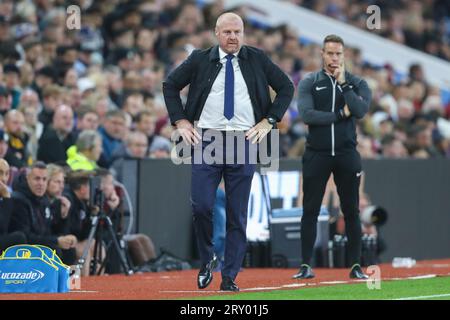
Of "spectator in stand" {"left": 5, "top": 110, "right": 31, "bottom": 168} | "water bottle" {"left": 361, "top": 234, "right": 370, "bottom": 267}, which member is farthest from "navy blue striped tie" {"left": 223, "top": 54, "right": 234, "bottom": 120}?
"water bottle" {"left": 361, "top": 234, "right": 370, "bottom": 267}

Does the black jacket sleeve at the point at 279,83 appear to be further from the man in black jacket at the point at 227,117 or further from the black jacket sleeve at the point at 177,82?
the black jacket sleeve at the point at 177,82

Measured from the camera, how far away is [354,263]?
519 inches

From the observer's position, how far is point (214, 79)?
11.4 metres

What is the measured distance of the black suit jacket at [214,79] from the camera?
449 inches

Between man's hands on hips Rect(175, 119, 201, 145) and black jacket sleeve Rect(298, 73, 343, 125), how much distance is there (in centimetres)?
210

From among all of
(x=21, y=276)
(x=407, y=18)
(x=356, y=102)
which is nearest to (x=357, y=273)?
(x=356, y=102)

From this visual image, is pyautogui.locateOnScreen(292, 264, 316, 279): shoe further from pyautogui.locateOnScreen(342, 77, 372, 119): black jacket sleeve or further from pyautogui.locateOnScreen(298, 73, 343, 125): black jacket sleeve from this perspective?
pyautogui.locateOnScreen(342, 77, 372, 119): black jacket sleeve

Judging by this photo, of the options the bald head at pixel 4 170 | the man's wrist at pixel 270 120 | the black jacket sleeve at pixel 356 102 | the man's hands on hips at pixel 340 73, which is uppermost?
the man's hands on hips at pixel 340 73

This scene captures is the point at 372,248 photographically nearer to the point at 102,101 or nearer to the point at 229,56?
the point at 102,101

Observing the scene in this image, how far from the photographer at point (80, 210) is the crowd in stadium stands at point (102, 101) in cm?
1

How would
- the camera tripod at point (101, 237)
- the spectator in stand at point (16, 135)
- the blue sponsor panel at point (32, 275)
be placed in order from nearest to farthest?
the blue sponsor panel at point (32, 275) → the camera tripod at point (101, 237) → the spectator in stand at point (16, 135)

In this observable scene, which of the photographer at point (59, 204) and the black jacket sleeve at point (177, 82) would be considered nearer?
the black jacket sleeve at point (177, 82)

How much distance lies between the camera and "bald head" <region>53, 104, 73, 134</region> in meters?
15.8

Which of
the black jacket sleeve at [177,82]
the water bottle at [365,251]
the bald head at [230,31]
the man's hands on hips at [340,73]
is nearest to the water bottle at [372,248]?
the water bottle at [365,251]
